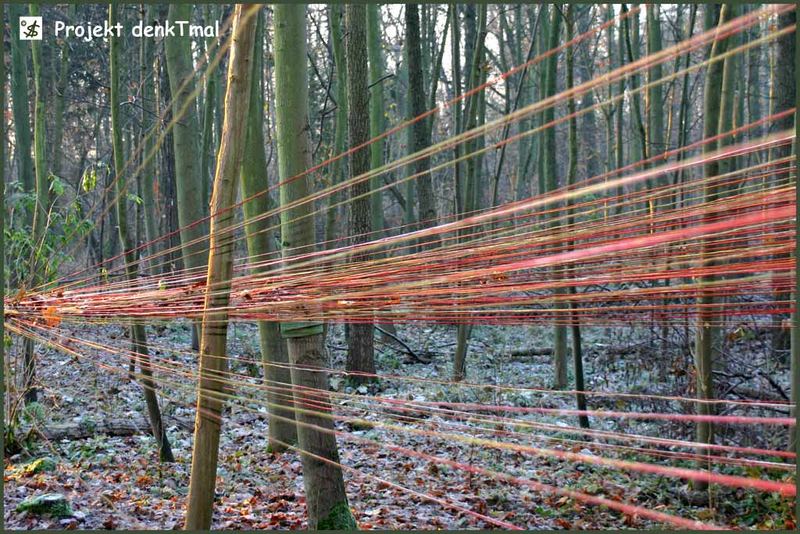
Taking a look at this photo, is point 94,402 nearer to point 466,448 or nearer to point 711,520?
point 466,448

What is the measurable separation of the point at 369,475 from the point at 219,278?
1950 millimetres

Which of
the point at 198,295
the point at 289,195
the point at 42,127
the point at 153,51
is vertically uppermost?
the point at 153,51

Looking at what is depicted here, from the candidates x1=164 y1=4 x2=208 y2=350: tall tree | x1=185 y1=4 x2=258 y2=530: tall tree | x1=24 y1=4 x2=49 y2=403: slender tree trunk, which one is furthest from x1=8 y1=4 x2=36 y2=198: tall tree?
x1=185 y1=4 x2=258 y2=530: tall tree

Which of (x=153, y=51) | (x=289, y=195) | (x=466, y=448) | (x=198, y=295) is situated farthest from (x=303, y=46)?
(x=153, y=51)

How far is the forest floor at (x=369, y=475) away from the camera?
14.3ft

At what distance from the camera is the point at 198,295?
9.85 feet

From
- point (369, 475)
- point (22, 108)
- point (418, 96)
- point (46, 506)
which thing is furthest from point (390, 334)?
point (22, 108)

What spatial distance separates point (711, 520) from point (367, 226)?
4.24 m

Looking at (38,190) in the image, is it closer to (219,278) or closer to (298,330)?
(298,330)

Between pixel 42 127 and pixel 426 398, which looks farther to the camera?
pixel 426 398

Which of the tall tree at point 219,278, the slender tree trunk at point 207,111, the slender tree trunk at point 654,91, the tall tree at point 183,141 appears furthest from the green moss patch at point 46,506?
the slender tree trunk at point 654,91

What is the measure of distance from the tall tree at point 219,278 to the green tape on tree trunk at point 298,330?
0.74 m

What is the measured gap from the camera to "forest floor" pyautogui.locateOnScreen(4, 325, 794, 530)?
4.37 metres

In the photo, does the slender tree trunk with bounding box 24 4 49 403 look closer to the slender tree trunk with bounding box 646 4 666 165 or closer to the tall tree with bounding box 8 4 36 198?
the tall tree with bounding box 8 4 36 198
